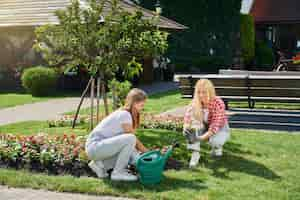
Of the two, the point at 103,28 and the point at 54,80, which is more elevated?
the point at 103,28

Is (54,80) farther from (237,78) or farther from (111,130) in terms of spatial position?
(111,130)

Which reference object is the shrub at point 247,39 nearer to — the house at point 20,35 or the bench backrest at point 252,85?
the house at point 20,35

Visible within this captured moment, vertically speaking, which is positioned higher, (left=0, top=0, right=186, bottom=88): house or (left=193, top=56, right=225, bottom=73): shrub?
(left=0, top=0, right=186, bottom=88): house

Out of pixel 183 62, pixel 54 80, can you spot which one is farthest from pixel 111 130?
pixel 183 62

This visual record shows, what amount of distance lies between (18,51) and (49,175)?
1704 centimetres

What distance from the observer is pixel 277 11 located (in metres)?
31.3

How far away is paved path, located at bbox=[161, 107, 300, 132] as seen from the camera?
10.3 metres

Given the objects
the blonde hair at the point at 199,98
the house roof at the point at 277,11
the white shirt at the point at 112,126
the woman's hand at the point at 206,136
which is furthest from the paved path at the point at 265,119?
the house roof at the point at 277,11

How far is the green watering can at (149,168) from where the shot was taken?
234 inches

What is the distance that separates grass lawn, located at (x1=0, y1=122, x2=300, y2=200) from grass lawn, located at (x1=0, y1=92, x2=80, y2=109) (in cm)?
962

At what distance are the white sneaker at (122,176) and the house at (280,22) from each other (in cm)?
2605

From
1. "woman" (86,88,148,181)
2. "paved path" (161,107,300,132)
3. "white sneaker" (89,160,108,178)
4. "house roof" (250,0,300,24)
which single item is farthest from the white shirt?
"house roof" (250,0,300,24)

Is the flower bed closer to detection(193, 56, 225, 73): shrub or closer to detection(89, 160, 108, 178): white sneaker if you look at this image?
detection(89, 160, 108, 178): white sneaker

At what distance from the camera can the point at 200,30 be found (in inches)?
1292
